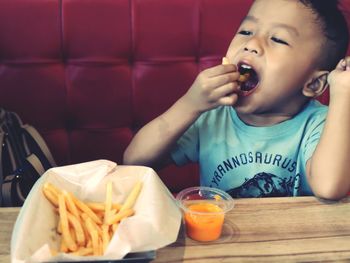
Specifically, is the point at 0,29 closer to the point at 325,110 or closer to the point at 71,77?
the point at 71,77

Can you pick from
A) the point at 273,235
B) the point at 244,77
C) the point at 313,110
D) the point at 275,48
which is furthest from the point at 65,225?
the point at 313,110

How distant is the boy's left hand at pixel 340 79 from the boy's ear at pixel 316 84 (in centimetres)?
9

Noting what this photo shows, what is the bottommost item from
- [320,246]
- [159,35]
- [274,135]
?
[320,246]

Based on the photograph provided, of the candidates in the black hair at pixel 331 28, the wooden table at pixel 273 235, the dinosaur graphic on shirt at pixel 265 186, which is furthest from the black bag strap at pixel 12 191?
the black hair at pixel 331 28

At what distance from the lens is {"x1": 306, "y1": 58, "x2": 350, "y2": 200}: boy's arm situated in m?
1.23

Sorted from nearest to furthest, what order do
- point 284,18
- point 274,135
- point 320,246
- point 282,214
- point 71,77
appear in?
point 320,246
point 282,214
point 284,18
point 274,135
point 71,77

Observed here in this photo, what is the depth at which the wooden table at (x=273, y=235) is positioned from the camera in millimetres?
1024

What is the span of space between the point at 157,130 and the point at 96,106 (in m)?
0.57

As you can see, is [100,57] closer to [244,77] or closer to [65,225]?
[244,77]

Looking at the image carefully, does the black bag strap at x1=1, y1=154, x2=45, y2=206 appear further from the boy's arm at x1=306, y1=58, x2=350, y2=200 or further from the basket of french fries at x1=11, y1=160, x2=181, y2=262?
the boy's arm at x1=306, y1=58, x2=350, y2=200

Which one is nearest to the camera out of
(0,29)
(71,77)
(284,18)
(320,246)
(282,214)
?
(320,246)

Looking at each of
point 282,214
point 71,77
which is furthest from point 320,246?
point 71,77

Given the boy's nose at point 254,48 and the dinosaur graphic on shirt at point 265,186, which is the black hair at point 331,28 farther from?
the dinosaur graphic on shirt at point 265,186

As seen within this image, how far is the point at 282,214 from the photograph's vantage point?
3.85 ft
